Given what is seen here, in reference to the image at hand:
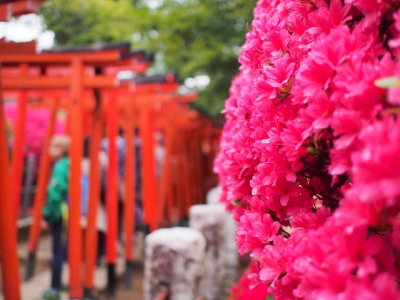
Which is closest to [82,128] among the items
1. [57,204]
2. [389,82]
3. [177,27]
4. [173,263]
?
[57,204]

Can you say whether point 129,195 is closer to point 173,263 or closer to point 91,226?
point 91,226

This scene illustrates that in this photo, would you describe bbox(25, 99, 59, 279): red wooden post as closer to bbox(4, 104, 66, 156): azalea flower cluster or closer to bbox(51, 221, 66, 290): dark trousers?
bbox(51, 221, 66, 290): dark trousers

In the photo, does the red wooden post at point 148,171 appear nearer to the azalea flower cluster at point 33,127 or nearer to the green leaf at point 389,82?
the azalea flower cluster at point 33,127

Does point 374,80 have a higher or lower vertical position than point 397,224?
higher

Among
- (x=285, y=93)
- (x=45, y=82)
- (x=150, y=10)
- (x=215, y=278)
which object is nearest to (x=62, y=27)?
(x=150, y=10)

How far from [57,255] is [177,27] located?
342 cm

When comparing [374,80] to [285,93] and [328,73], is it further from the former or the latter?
[285,93]

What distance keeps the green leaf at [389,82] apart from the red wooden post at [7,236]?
9.47 ft

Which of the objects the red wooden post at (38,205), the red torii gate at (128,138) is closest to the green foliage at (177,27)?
the red torii gate at (128,138)

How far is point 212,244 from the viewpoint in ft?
17.0

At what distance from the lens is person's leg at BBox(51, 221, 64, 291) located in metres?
5.70

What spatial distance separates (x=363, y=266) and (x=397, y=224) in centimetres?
11

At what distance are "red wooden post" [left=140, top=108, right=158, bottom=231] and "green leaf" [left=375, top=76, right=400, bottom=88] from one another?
6751 mm

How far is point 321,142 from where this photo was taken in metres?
1.25
